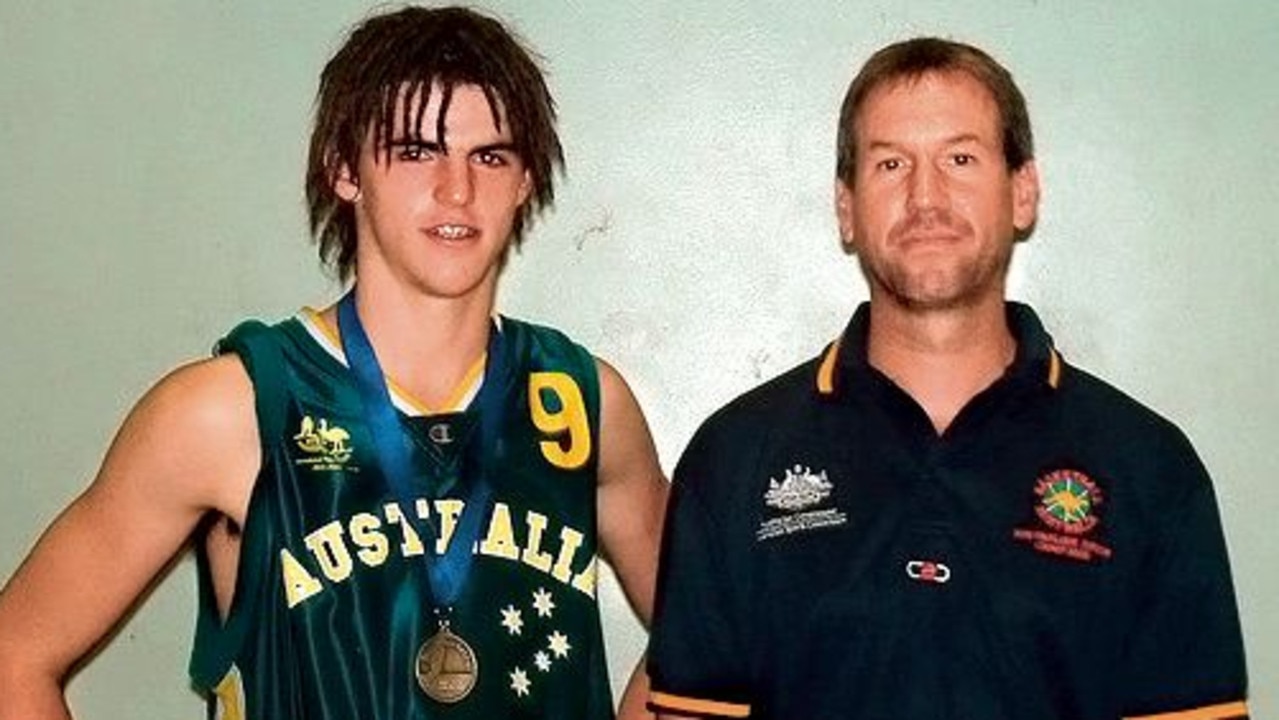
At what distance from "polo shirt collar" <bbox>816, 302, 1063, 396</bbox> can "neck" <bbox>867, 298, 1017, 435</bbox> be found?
0.02 meters

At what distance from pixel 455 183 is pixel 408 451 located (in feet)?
0.79

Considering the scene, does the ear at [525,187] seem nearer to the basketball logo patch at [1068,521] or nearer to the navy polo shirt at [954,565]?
the navy polo shirt at [954,565]

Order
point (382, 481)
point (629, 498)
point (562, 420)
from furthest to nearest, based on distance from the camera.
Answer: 1. point (629, 498)
2. point (562, 420)
3. point (382, 481)

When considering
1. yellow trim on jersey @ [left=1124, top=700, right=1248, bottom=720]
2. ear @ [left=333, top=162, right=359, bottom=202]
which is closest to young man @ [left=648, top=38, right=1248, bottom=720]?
yellow trim on jersey @ [left=1124, top=700, right=1248, bottom=720]

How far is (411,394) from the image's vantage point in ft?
5.26

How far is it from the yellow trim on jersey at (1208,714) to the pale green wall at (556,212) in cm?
52

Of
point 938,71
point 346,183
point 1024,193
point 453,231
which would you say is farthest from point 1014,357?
Answer: point 346,183

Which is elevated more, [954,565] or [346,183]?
[346,183]

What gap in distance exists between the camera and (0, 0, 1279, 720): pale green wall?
191 cm

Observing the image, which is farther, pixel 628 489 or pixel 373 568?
pixel 628 489

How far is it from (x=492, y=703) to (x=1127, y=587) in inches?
21.6

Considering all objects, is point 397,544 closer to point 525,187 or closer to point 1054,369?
point 525,187

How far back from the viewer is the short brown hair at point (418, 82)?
5.19 feet

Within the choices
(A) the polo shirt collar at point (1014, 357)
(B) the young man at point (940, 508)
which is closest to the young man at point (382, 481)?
(B) the young man at point (940, 508)
